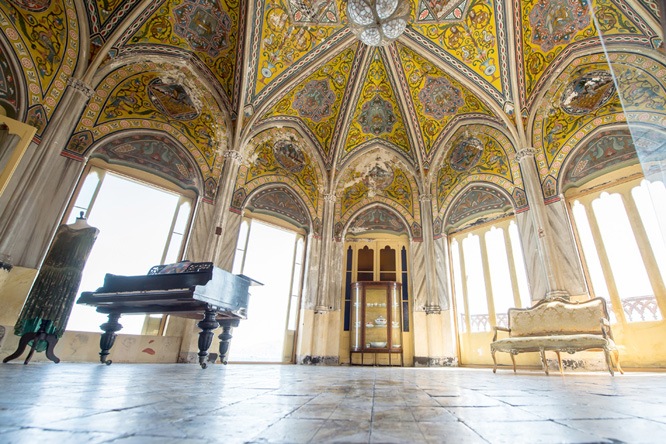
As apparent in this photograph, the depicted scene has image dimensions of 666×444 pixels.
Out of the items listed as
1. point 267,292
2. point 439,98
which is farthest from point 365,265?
point 439,98

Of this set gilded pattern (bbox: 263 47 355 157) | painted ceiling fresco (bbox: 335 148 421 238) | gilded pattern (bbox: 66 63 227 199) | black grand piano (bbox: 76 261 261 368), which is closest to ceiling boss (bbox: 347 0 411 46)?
gilded pattern (bbox: 263 47 355 157)

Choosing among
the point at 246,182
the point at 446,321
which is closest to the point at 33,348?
the point at 246,182

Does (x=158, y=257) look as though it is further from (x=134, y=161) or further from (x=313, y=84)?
(x=313, y=84)

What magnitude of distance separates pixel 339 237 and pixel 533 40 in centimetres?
728

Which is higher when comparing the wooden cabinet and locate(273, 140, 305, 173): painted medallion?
locate(273, 140, 305, 173): painted medallion

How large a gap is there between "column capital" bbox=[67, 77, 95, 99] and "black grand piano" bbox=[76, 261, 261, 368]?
417 cm

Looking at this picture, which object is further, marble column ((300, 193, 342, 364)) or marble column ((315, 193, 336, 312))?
marble column ((315, 193, 336, 312))

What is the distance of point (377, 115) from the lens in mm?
10406

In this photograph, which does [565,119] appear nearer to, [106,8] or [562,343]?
[562,343]

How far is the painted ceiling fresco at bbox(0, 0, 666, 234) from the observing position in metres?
6.25

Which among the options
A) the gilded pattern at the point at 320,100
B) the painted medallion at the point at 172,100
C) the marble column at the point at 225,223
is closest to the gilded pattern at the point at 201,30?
the painted medallion at the point at 172,100

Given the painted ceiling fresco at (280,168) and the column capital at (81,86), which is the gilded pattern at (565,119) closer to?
the painted ceiling fresco at (280,168)

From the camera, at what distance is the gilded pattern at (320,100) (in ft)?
30.4

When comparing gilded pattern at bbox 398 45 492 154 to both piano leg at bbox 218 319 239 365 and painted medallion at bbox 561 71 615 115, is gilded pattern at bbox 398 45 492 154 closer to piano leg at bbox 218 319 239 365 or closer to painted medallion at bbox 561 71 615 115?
painted medallion at bbox 561 71 615 115
